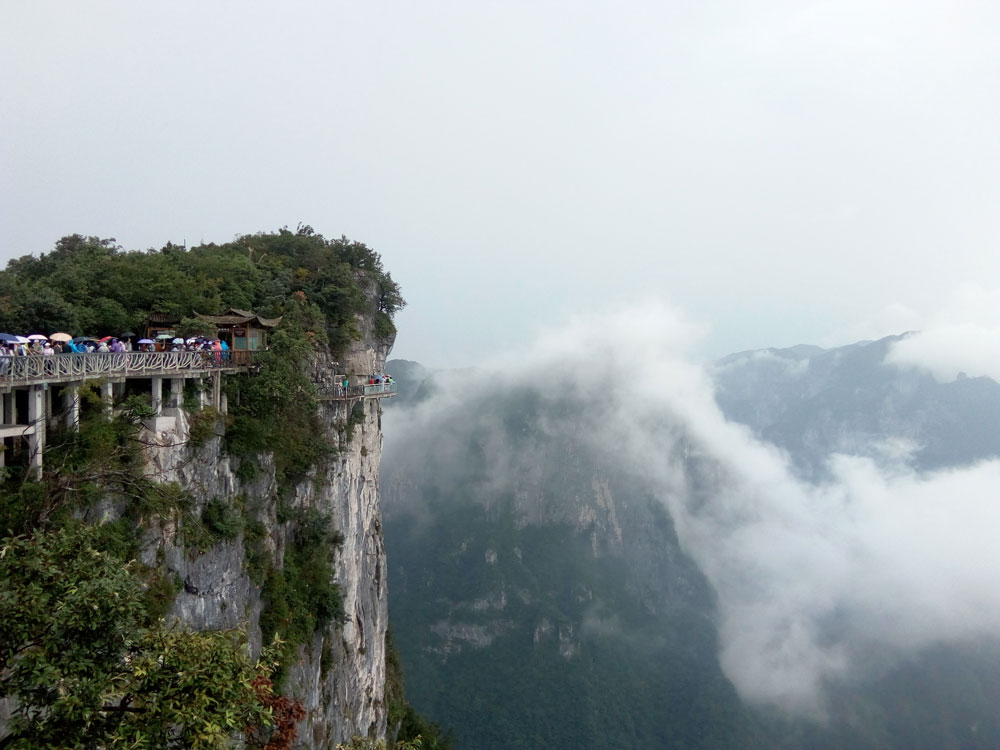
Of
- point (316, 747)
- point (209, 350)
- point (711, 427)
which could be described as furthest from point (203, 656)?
point (711, 427)

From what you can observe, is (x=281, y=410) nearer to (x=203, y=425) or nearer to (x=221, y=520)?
(x=203, y=425)

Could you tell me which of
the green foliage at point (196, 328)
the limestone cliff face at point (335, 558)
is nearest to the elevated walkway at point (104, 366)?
the green foliage at point (196, 328)

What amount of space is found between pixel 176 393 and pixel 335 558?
10.6 meters

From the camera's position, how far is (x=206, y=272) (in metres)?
27.1

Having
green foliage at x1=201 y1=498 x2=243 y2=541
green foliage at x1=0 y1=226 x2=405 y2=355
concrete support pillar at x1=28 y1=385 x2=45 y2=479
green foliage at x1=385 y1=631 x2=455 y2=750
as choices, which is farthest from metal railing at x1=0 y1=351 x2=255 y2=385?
green foliage at x1=385 y1=631 x2=455 y2=750

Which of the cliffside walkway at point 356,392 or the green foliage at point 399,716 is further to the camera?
the green foliage at point 399,716

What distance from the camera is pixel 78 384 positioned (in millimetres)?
14398

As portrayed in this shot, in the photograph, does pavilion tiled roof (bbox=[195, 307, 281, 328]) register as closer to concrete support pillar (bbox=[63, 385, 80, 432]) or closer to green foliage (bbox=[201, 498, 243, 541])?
green foliage (bbox=[201, 498, 243, 541])

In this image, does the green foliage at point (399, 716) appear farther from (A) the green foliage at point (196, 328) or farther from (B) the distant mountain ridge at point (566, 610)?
(B) the distant mountain ridge at point (566, 610)

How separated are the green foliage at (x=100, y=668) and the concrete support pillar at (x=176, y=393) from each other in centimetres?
1024

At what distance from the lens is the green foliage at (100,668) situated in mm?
6617

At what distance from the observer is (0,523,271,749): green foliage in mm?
6617

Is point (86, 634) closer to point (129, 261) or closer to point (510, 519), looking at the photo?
point (129, 261)

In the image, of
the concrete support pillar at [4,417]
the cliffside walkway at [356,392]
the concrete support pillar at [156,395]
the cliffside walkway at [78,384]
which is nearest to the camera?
the concrete support pillar at [4,417]
